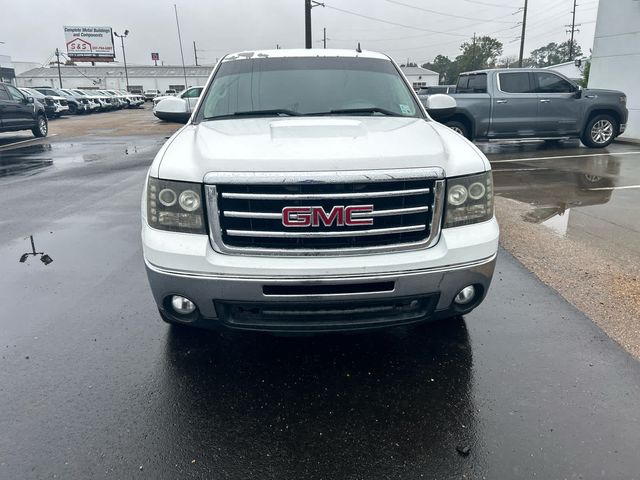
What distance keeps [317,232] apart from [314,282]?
27 cm

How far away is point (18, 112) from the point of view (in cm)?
1634

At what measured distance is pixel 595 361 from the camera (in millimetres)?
3082

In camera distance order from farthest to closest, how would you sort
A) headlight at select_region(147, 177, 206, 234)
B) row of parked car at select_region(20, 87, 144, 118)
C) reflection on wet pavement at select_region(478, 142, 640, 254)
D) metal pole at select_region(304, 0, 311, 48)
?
row of parked car at select_region(20, 87, 144, 118)
metal pole at select_region(304, 0, 311, 48)
reflection on wet pavement at select_region(478, 142, 640, 254)
headlight at select_region(147, 177, 206, 234)

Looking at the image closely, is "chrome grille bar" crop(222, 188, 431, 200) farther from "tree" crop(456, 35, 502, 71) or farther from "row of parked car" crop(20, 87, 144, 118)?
"tree" crop(456, 35, 502, 71)

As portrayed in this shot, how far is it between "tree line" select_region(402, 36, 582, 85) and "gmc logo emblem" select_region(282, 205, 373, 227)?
7828 centimetres

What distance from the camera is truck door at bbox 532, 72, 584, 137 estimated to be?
12.1m

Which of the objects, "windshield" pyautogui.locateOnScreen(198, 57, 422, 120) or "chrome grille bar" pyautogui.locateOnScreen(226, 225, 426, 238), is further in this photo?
"windshield" pyautogui.locateOnScreen(198, 57, 422, 120)

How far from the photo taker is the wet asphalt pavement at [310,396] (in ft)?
7.59

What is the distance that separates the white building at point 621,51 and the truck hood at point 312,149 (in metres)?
13.2

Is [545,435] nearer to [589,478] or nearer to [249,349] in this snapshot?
[589,478]

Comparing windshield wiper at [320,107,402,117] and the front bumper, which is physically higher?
windshield wiper at [320,107,402,117]

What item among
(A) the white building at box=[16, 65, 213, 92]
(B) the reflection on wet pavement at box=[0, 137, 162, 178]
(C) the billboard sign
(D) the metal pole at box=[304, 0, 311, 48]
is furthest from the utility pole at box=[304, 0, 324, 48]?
(C) the billboard sign

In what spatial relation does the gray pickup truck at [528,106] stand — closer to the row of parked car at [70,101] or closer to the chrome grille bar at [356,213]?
the chrome grille bar at [356,213]

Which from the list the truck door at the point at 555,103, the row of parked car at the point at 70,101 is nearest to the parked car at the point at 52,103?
the row of parked car at the point at 70,101
